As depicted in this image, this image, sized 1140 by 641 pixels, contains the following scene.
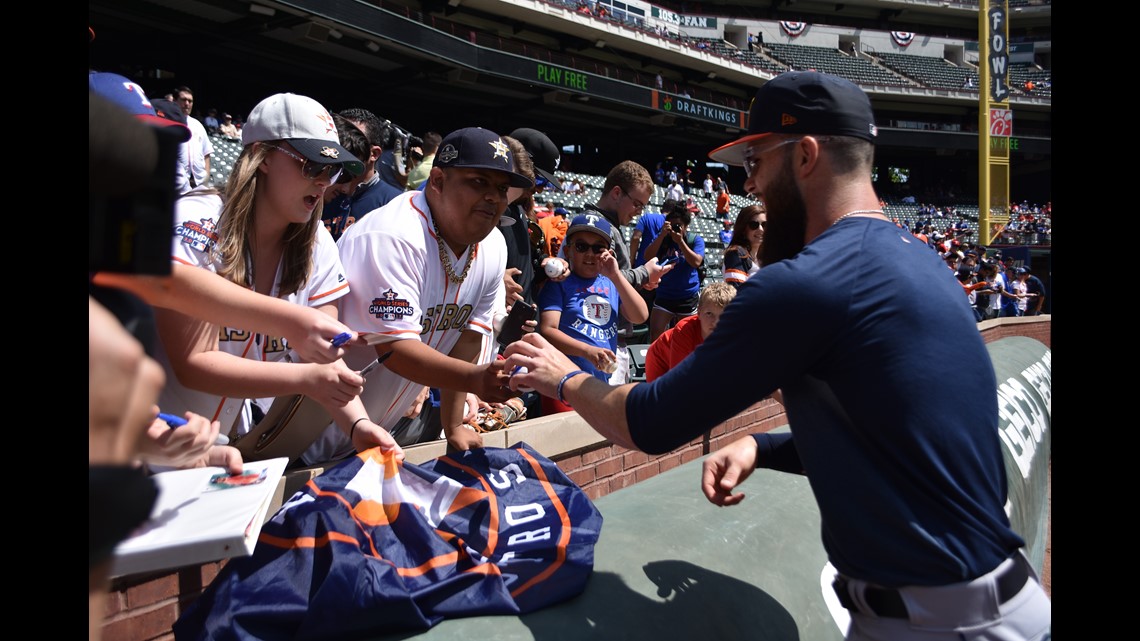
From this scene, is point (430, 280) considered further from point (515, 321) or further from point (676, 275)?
point (676, 275)

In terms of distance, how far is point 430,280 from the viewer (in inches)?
109

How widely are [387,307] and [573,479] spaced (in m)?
1.37

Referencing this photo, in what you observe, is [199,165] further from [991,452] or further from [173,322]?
[991,452]

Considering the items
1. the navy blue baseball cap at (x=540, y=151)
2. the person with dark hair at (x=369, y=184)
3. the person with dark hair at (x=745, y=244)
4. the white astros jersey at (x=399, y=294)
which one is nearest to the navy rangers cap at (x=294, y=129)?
the white astros jersey at (x=399, y=294)

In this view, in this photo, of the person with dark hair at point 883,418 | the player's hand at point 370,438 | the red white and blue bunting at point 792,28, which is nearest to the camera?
the person with dark hair at point 883,418

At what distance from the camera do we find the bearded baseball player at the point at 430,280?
2547 mm

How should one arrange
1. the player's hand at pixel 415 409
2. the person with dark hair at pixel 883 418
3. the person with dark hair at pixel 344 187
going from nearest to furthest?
the person with dark hair at pixel 883 418 → the player's hand at pixel 415 409 → the person with dark hair at pixel 344 187

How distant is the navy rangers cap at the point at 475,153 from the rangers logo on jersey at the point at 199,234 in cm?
88

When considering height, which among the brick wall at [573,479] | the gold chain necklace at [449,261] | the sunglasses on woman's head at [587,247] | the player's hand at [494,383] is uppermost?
the sunglasses on woman's head at [587,247]

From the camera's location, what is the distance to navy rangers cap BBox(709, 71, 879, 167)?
1.88 metres

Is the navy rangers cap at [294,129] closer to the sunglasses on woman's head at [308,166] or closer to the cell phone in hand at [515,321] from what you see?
the sunglasses on woman's head at [308,166]

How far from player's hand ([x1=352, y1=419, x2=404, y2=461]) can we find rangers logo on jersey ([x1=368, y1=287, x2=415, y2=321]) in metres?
0.40

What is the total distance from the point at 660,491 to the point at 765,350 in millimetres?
1578

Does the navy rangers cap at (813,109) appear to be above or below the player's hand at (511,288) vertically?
above
